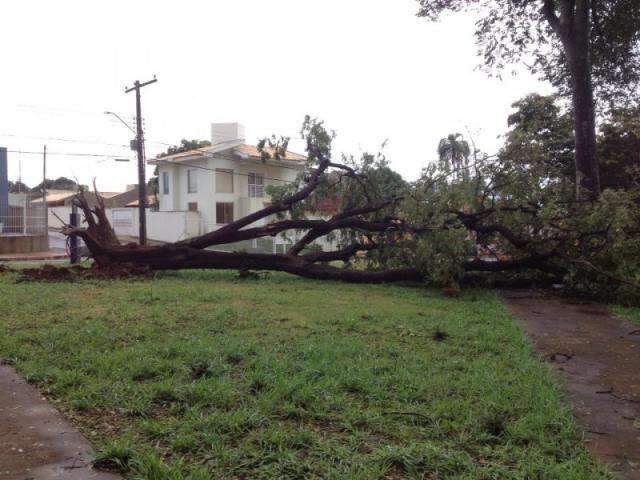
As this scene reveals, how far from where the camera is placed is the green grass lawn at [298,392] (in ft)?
10.3

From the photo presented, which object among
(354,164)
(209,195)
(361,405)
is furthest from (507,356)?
(209,195)

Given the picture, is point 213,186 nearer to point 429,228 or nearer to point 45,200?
point 45,200

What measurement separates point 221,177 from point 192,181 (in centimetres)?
237

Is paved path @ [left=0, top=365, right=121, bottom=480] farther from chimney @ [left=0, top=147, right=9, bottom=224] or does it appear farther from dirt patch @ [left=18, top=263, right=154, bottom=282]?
chimney @ [left=0, top=147, right=9, bottom=224]

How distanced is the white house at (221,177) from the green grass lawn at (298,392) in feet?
83.0

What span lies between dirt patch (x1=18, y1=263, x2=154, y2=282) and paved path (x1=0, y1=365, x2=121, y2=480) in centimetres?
824

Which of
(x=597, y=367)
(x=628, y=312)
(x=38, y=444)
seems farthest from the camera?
(x=628, y=312)

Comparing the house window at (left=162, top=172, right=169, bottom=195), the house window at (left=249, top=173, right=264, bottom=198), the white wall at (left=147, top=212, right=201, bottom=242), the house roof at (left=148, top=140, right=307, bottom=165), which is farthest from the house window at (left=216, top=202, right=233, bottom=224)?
the house window at (left=162, top=172, right=169, bottom=195)

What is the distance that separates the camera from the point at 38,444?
3285 millimetres

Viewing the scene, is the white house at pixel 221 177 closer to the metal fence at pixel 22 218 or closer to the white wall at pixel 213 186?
the white wall at pixel 213 186

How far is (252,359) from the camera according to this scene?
504 cm

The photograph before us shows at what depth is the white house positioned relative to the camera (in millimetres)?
32625

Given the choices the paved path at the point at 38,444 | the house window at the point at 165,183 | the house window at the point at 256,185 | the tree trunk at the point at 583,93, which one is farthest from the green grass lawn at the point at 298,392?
the house window at the point at 165,183

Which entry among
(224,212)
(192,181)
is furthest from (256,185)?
(192,181)
